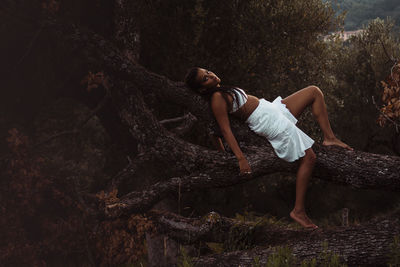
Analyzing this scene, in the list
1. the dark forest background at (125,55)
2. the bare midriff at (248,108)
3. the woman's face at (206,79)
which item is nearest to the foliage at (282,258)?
the bare midriff at (248,108)

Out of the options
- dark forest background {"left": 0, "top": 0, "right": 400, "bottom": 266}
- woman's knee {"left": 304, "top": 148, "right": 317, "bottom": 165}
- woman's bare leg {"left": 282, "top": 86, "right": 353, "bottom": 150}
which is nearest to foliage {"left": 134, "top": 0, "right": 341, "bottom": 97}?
dark forest background {"left": 0, "top": 0, "right": 400, "bottom": 266}

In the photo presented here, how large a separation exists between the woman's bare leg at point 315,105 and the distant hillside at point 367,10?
1953 centimetres

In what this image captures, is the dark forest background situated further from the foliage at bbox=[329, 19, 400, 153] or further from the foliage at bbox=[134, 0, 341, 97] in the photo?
the foliage at bbox=[329, 19, 400, 153]

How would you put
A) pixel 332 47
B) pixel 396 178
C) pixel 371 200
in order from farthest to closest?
pixel 371 200 < pixel 332 47 < pixel 396 178

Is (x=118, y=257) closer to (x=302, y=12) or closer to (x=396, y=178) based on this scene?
(x=396, y=178)

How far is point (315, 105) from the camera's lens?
5.88 meters

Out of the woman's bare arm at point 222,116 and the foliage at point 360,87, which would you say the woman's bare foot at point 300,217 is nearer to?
the woman's bare arm at point 222,116

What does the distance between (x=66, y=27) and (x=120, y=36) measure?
119cm

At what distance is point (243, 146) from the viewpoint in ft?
22.0

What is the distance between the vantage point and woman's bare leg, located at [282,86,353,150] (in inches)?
230

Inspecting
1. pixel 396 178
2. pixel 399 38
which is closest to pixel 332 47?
pixel 399 38

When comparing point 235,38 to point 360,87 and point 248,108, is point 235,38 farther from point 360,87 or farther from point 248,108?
point 360,87

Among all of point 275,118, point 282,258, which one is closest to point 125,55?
point 275,118

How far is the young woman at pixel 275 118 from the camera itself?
5668mm
